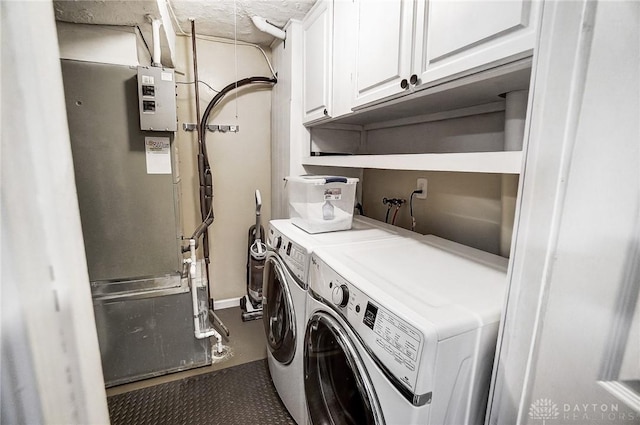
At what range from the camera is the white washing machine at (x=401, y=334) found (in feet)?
2.28

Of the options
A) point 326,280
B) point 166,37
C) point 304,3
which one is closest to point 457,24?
point 326,280

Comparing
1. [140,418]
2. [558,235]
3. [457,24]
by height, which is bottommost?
[140,418]

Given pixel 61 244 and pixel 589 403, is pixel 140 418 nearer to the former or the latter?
pixel 61 244

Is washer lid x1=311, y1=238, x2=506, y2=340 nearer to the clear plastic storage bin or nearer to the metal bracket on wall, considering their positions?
the clear plastic storage bin

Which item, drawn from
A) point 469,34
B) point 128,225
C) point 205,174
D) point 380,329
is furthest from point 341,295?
point 205,174

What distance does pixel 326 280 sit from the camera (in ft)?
3.53

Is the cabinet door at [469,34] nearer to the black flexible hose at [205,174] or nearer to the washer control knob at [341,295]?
the washer control knob at [341,295]

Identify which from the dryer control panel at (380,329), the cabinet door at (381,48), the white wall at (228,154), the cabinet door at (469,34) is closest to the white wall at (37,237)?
the dryer control panel at (380,329)

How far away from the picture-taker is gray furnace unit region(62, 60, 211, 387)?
1646mm

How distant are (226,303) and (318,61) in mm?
2159

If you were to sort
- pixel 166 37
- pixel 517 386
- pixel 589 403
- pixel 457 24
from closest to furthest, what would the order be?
pixel 589 403 → pixel 517 386 → pixel 457 24 → pixel 166 37

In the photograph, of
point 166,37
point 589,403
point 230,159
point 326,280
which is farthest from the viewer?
point 230,159

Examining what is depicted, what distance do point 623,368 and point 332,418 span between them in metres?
0.99

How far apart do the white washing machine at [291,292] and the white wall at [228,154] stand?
3.59 ft
